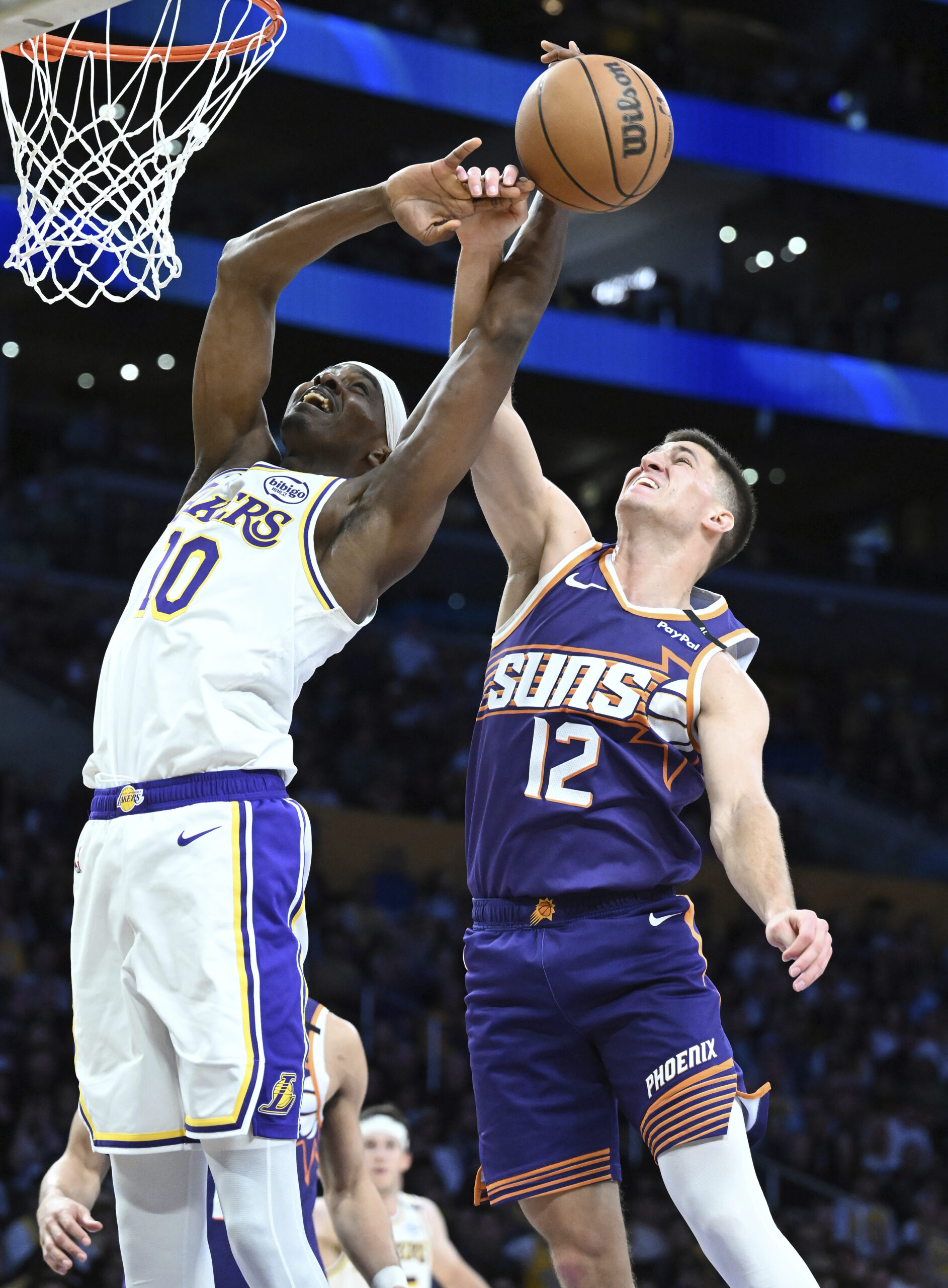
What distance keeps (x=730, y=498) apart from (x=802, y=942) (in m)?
1.58

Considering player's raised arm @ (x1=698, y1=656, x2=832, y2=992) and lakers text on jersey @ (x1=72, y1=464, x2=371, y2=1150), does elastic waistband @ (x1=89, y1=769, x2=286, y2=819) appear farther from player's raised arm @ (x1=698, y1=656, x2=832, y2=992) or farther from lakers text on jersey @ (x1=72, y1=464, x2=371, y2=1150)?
player's raised arm @ (x1=698, y1=656, x2=832, y2=992)

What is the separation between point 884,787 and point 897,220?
831 cm

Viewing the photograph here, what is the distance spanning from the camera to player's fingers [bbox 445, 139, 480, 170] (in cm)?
375

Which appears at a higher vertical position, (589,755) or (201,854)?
(589,755)

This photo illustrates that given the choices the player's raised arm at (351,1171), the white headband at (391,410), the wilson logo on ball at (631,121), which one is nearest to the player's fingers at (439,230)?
the white headband at (391,410)

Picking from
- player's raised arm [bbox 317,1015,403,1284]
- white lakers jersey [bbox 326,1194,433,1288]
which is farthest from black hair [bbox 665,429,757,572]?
white lakers jersey [bbox 326,1194,433,1288]

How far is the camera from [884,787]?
1880cm

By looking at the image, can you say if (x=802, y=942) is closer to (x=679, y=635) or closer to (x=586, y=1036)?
(x=586, y=1036)

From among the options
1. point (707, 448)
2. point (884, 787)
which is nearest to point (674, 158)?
point (884, 787)

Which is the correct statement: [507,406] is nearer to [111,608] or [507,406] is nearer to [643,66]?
[111,608]

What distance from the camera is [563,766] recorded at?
407 centimetres

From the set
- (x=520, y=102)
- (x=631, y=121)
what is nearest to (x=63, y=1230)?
(x=631, y=121)

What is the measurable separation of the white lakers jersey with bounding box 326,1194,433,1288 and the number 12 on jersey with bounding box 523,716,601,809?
9.85 ft

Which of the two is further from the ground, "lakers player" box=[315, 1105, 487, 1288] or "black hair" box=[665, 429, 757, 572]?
"black hair" box=[665, 429, 757, 572]
